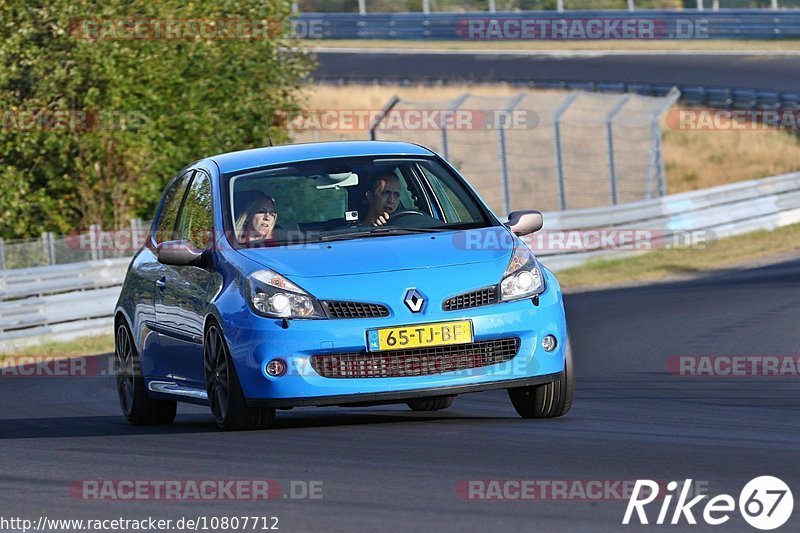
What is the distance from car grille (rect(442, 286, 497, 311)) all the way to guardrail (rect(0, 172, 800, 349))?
12556 mm

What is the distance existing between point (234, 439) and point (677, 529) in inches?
126

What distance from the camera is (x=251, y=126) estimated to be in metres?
27.5

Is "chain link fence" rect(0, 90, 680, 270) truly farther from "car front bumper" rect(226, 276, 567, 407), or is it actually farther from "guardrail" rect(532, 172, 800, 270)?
"car front bumper" rect(226, 276, 567, 407)

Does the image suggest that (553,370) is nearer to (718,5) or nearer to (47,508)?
(47,508)

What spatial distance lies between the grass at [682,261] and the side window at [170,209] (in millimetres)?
12889

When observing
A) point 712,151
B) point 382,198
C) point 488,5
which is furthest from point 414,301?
point 488,5

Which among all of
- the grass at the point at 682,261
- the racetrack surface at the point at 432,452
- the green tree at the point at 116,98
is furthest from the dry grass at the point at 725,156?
the racetrack surface at the point at 432,452

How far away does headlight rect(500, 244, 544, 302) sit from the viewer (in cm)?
834

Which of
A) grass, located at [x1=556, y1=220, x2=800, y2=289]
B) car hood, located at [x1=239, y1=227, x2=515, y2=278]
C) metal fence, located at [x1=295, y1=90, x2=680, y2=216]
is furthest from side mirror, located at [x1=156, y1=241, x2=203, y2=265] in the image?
metal fence, located at [x1=295, y1=90, x2=680, y2=216]

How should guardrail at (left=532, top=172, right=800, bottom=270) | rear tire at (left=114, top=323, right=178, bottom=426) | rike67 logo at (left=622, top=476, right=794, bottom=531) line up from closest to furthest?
1. rike67 logo at (left=622, top=476, right=794, bottom=531)
2. rear tire at (left=114, top=323, right=178, bottom=426)
3. guardrail at (left=532, top=172, right=800, bottom=270)

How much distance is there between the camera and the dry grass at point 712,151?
35562mm

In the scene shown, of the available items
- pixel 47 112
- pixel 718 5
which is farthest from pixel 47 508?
pixel 718 5

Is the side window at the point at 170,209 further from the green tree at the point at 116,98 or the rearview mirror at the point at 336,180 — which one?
the green tree at the point at 116,98

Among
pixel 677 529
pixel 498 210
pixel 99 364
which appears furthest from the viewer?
pixel 498 210
